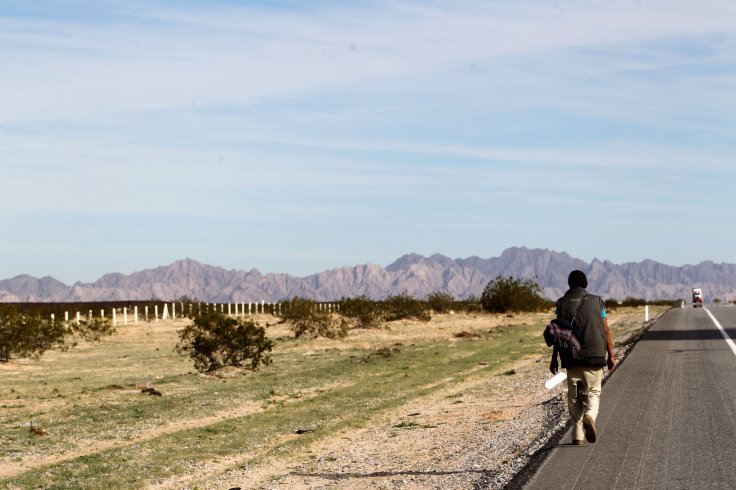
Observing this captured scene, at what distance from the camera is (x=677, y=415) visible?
15.1m

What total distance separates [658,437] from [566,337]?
7.00 feet

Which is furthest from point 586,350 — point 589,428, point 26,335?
point 26,335

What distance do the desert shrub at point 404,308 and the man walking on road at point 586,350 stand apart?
52.7m

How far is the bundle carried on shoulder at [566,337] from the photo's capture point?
11961mm

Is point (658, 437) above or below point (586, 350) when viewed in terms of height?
below

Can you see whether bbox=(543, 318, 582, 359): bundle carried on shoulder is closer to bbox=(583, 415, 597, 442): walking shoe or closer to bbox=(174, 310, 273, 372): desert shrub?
bbox=(583, 415, 597, 442): walking shoe

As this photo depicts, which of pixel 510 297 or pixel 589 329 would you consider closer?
pixel 589 329

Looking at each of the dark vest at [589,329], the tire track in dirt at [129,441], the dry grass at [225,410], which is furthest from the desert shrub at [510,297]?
the dark vest at [589,329]

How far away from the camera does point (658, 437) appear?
12992 millimetres

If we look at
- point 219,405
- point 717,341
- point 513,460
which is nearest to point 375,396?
point 219,405

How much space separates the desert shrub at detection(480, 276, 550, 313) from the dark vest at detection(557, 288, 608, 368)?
67418mm

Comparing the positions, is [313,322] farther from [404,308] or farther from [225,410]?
[225,410]

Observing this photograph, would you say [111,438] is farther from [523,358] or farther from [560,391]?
[523,358]

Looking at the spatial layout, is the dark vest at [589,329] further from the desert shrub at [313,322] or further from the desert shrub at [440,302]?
the desert shrub at [440,302]
